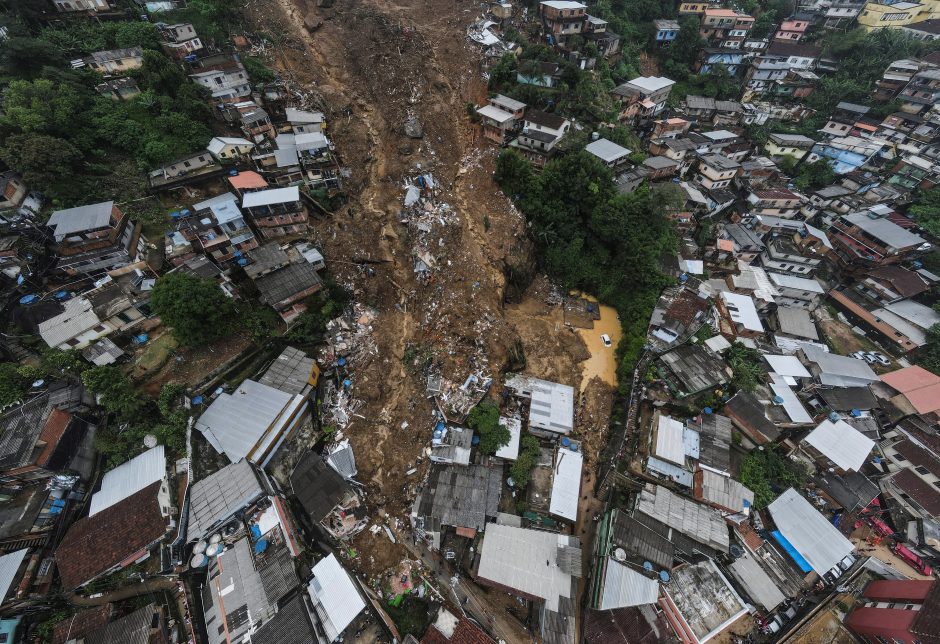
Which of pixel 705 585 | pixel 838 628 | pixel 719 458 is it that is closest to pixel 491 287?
pixel 719 458

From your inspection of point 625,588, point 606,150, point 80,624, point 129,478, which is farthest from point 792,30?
point 80,624

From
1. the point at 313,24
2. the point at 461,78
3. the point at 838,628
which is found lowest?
the point at 838,628

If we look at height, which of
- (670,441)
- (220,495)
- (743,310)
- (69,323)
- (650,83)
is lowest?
(670,441)

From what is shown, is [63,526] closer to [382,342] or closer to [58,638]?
[58,638]

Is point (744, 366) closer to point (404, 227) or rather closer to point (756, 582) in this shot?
point (756, 582)

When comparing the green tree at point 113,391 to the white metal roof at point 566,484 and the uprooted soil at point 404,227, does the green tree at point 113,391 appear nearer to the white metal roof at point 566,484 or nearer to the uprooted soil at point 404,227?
the uprooted soil at point 404,227

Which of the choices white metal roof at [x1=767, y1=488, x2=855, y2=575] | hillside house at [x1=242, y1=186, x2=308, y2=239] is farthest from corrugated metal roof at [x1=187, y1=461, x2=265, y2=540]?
white metal roof at [x1=767, y1=488, x2=855, y2=575]
